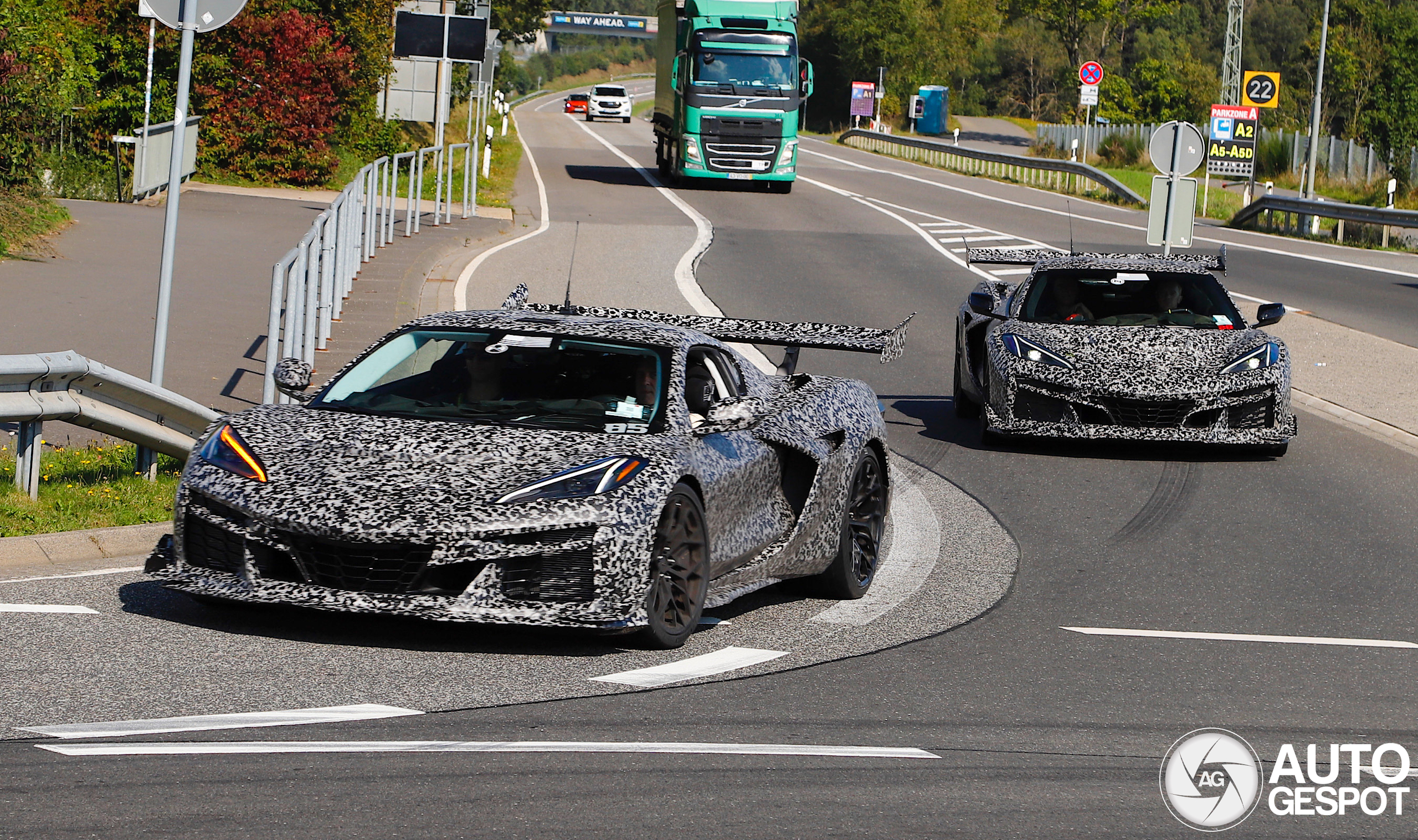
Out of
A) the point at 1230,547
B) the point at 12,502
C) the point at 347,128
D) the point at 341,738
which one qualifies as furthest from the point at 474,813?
the point at 347,128

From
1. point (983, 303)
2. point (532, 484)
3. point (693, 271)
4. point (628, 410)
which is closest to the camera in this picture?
point (532, 484)

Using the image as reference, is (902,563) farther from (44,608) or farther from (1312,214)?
(1312,214)

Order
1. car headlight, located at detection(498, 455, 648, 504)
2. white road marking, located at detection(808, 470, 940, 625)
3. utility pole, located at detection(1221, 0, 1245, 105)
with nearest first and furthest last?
car headlight, located at detection(498, 455, 648, 504) → white road marking, located at detection(808, 470, 940, 625) → utility pole, located at detection(1221, 0, 1245, 105)

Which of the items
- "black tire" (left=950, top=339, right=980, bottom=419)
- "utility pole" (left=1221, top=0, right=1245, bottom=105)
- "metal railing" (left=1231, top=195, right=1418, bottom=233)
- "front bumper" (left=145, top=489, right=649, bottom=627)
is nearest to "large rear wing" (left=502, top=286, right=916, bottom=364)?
"front bumper" (left=145, top=489, right=649, bottom=627)

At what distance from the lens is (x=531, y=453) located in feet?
22.2

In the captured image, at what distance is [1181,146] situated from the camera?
72.7ft

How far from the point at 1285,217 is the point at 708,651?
118ft

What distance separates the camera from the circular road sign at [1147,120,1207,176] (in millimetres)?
22141

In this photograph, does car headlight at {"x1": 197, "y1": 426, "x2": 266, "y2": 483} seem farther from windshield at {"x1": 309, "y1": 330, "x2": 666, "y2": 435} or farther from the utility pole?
the utility pole

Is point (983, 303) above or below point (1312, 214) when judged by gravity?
below

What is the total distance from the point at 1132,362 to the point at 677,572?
21.5 feet

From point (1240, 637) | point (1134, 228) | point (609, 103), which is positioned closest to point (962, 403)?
point (1240, 637)

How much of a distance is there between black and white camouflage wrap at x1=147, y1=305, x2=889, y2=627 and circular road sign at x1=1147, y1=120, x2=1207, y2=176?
1589 cm

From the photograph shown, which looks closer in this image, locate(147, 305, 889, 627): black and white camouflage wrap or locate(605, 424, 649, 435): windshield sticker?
locate(147, 305, 889, 627): black and white camouflage wrap
